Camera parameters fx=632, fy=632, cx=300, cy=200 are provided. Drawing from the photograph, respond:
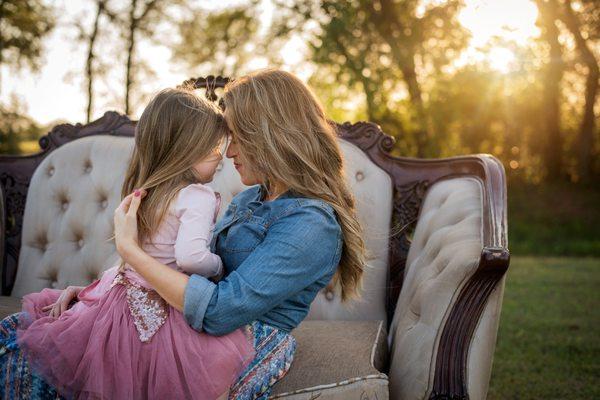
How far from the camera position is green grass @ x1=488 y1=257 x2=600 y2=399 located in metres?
3.38

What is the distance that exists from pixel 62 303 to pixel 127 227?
1.21 feet

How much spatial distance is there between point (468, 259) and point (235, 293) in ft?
2.25

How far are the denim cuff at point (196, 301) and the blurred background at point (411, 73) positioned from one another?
260 inches

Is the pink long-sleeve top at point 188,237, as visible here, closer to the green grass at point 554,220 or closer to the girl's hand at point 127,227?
the girl's hand at point 127,227

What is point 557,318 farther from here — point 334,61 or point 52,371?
point 334,61

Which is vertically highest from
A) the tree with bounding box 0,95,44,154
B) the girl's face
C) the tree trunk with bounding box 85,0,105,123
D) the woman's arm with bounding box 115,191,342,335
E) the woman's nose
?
the tree trunk with bounding box 85,0,105,123

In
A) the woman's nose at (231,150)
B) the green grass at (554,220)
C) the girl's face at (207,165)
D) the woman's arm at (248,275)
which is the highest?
the woman's nose at (231,150)

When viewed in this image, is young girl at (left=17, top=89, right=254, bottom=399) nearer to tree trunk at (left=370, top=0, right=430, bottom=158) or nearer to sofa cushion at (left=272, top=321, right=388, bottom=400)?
sofa cushion at (left=272, top=321, right=388, bottom=400)

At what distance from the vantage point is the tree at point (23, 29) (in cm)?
1058

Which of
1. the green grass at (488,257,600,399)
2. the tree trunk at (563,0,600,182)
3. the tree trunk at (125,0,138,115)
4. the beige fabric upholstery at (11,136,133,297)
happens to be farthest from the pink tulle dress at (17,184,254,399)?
the tree trunk at (563,0,600,182)

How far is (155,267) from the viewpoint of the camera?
5.19ft

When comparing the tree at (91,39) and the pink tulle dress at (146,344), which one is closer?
the pink tulle dress at (146,344)

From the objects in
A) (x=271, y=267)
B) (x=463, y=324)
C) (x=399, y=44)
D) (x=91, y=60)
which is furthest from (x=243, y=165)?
(x=399, y=44)

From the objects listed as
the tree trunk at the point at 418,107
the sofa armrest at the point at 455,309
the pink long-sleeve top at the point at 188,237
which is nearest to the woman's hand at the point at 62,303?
the pink long-sleeve top at the point at 188,237
